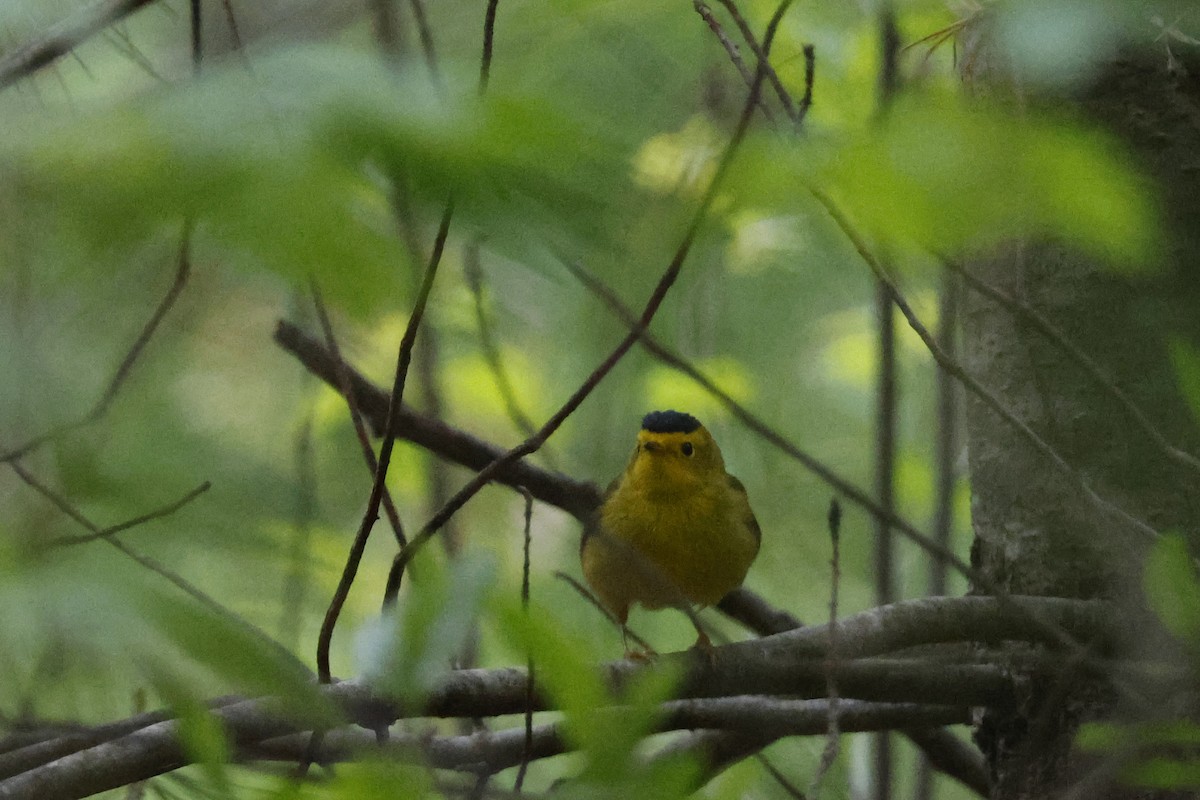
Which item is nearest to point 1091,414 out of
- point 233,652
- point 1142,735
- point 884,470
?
point 884,470

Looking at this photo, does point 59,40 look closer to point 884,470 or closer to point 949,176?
point 949,176

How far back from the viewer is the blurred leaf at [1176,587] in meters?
1.45

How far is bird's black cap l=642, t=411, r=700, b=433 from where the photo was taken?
4.39m

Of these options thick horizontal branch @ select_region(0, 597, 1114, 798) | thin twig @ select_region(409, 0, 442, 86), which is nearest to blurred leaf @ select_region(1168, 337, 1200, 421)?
thin twig @ select_region(409, 0, 442, 86)

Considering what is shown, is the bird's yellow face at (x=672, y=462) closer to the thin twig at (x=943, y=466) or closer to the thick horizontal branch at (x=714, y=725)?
the thin twig at (x=943, y=466)

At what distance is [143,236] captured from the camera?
72cm

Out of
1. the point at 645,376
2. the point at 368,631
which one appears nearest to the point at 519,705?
the point at 368,631

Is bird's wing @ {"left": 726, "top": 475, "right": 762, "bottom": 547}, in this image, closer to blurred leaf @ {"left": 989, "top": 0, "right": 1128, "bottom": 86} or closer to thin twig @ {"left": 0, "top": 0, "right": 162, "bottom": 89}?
thin twig @ {"left": 0, "top": 0, "right": 162, "bottom": 89}

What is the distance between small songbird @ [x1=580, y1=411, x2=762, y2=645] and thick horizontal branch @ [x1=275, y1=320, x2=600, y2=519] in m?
0.34

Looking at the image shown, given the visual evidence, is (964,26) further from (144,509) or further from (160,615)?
(160,615)

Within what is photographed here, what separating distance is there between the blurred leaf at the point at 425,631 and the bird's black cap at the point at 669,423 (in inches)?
134

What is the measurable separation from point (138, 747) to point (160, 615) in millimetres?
1255

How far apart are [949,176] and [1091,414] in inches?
92.0

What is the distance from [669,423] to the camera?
4.42 metres
